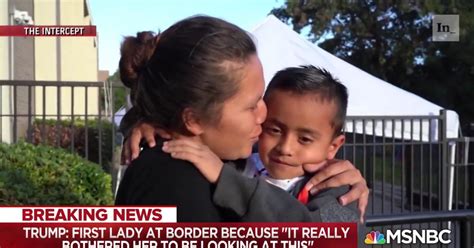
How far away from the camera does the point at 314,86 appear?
1.34m

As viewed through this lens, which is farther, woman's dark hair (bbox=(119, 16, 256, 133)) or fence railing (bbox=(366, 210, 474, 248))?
fence railing (bbox=(366, 210, 474, 248))

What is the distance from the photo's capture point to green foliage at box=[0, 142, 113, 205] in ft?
9.97

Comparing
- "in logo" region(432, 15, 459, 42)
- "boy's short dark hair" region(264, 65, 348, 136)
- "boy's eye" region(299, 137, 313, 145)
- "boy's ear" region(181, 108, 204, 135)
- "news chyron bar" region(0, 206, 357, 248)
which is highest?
"in logo" region(432, 15, 459, 42)

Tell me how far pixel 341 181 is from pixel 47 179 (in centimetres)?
236

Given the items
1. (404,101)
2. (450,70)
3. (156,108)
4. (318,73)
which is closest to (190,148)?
(156,108)

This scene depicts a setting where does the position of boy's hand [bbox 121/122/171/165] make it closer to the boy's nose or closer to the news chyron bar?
the news chyron bar

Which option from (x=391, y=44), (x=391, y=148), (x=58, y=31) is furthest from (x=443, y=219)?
(x=391, y=44)

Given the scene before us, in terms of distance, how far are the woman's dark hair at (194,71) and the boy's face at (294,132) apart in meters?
0.19

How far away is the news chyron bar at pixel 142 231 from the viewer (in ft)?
3.75

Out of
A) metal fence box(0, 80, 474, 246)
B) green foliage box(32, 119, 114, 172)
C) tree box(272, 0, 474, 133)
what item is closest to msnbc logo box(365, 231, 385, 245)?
metal fence box(0, 80, 474, 246)

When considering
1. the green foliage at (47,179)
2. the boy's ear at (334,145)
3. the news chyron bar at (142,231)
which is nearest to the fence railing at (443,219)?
the boy's ear at (334,145)

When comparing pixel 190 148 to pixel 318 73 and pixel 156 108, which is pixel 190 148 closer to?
pixel 156 108

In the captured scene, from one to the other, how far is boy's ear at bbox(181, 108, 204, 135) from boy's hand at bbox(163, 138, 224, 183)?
0.02 m

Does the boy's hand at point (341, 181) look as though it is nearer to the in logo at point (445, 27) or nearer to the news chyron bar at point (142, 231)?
the news chyron bar at point (142, 231)
